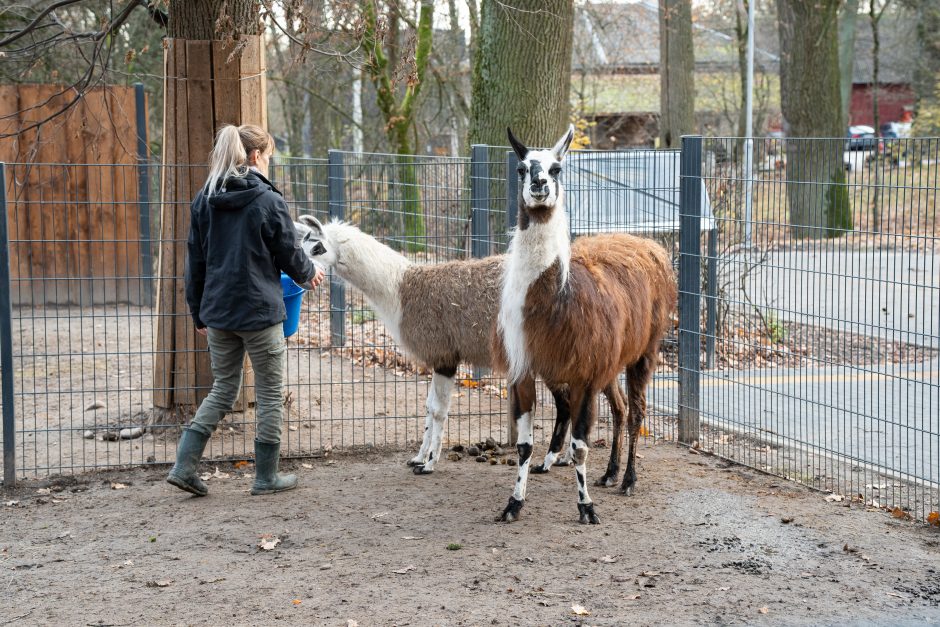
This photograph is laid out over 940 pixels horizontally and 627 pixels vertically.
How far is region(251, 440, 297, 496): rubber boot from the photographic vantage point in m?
6.18

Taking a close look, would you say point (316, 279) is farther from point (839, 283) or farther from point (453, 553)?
point (839, 283)

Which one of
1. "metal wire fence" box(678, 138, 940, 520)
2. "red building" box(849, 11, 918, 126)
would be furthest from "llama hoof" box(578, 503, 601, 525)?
"red building" box(849, 11, 918, 126)

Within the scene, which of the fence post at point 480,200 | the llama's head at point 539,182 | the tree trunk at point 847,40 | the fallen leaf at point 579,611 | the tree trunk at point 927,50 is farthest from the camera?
the tree trunk at point 927,50

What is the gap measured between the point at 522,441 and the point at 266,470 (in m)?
1.66

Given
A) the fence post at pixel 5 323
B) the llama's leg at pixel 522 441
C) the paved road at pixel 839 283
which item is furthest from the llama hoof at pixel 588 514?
the fence post at pixel 5 323

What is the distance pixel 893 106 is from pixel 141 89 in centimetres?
5055

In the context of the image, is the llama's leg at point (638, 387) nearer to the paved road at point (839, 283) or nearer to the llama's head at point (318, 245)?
the paved road at point (839, 283)

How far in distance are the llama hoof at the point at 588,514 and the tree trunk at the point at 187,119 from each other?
125 inches

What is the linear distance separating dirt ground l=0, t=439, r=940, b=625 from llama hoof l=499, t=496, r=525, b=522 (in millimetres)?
84

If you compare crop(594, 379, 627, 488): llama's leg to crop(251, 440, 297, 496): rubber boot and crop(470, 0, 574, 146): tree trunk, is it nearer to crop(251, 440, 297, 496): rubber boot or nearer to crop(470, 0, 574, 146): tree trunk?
crop(251, 440, 297, 496): rubber boot

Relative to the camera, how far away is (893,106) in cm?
5450

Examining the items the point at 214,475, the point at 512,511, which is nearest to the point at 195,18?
the point at 214,475

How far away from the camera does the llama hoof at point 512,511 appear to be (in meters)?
5.68

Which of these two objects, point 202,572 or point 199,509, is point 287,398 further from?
point 202,572
